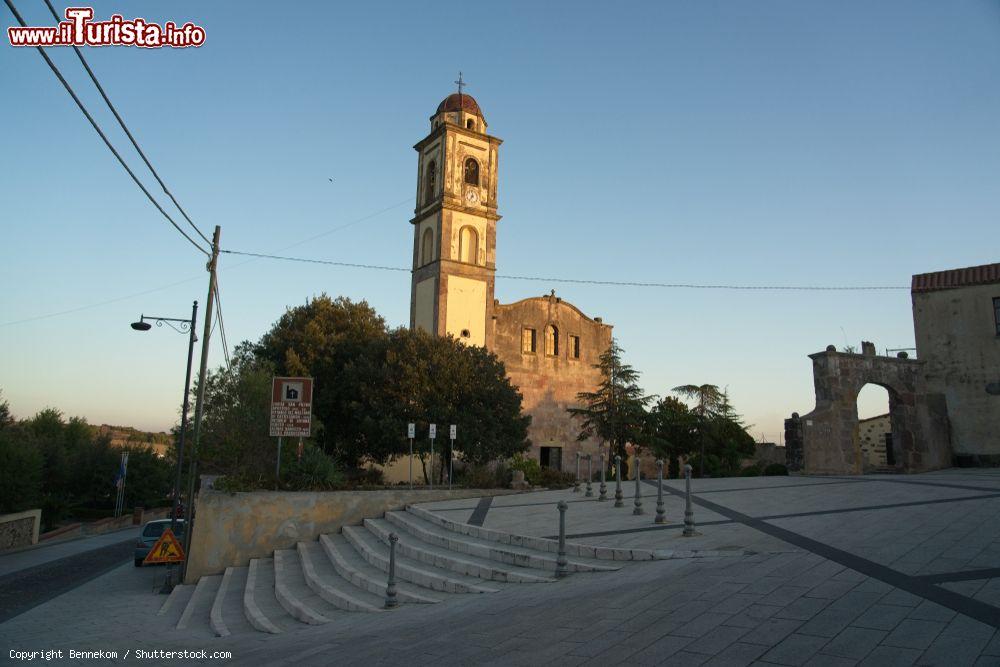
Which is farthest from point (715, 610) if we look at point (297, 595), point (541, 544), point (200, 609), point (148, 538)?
point (148, 538)

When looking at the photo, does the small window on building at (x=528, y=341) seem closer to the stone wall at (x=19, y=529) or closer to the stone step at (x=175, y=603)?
the stone wall at (x=19, y=529)

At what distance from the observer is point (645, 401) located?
35.0 meters

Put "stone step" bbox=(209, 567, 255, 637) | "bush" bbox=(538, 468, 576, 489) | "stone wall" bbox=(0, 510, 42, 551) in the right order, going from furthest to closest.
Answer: "stone wall" bbox=(0, 510, 42, 551) < "bush" bbox=(538, 468, 576, 489) < "stone step" bbox=(209, 567, 255, 637)

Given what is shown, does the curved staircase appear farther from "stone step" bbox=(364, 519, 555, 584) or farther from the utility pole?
the utility pole

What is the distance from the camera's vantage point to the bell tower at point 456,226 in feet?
113

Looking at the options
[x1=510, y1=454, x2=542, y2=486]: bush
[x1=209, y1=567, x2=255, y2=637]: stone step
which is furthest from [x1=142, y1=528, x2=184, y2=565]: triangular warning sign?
[x1=510, y1=454, x2=542, y2=486]: bush

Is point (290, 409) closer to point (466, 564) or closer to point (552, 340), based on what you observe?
point (466, 564)

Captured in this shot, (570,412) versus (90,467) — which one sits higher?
(570,412)

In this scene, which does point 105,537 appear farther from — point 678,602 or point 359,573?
point 678,602

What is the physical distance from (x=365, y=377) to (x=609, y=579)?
20734mm

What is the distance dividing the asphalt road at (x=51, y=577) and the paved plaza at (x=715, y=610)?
1.86 m

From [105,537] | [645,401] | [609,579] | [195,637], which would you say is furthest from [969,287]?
[105,537]

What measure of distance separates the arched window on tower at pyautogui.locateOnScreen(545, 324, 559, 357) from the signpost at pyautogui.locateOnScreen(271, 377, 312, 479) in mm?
22756

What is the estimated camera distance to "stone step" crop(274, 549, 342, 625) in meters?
9.48
